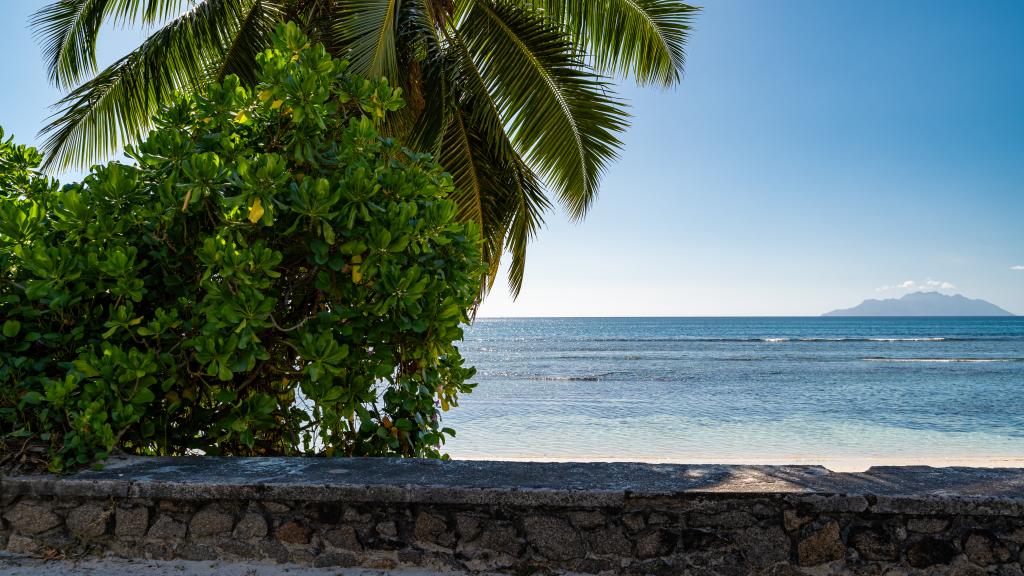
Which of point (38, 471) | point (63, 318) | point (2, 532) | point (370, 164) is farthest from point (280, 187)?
point (2, 532)

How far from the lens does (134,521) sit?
265 cm

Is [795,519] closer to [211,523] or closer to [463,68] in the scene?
[211,523]

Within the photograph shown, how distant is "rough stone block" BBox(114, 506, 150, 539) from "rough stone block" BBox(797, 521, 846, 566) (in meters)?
2.58

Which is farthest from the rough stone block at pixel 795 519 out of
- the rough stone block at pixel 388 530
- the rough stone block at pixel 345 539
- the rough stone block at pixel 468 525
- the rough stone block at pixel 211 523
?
the rough stone block at pixel 211 523

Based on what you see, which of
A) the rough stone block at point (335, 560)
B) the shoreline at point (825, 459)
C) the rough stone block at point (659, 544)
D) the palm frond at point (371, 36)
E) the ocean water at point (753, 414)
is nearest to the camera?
the rough stone block at point (659, 544)

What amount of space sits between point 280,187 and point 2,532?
186 cm

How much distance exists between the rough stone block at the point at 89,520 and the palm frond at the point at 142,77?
19.8 feet

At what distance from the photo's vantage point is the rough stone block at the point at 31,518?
2688mm

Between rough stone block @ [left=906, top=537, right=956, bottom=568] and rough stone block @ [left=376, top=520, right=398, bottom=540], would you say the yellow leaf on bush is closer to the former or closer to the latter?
rough stone block @ [left=376, top=520, right=398, bottom=540]

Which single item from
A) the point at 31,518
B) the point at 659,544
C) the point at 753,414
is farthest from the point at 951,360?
the point at 31,518

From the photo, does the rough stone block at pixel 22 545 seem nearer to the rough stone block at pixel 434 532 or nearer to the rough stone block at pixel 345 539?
the rough stone block at pixel 345 539

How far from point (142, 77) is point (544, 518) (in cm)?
749

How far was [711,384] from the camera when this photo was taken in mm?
22047

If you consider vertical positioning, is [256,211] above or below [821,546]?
above
